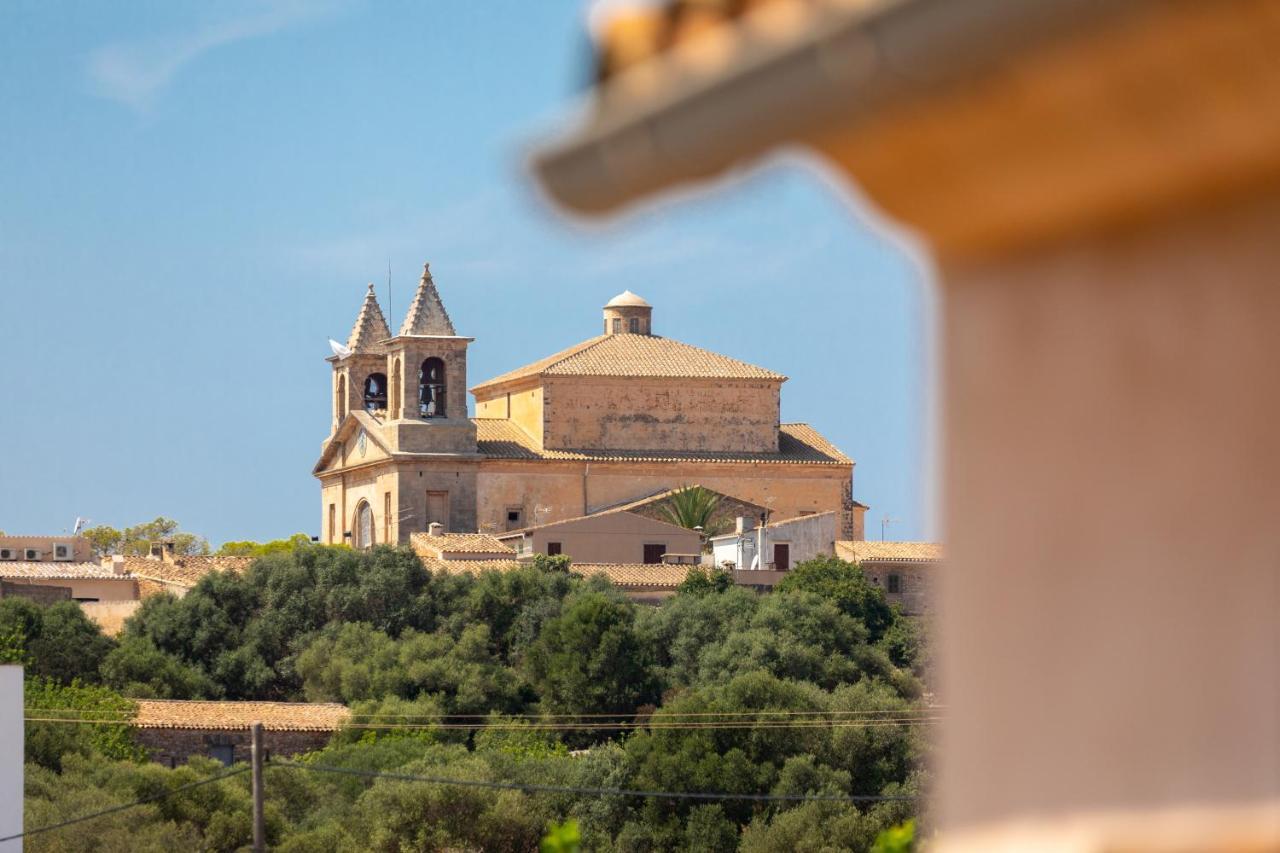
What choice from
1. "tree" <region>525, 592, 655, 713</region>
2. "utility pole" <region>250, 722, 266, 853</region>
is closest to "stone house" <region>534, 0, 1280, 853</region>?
"utility pole" <region>250, 722, 266, 853</region>

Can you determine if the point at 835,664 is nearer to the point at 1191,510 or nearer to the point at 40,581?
the point at 40,581

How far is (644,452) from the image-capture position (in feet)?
183

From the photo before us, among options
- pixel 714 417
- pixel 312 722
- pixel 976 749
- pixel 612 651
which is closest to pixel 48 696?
pixel 312 722

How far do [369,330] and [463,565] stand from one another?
14815 millimetres

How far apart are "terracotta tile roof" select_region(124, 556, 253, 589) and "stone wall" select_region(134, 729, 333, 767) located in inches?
442

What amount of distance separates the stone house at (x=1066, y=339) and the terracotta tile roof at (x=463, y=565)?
145 feet

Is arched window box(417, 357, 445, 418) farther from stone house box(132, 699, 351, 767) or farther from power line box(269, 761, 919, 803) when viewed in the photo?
power line box(269, 761, 919, 803)

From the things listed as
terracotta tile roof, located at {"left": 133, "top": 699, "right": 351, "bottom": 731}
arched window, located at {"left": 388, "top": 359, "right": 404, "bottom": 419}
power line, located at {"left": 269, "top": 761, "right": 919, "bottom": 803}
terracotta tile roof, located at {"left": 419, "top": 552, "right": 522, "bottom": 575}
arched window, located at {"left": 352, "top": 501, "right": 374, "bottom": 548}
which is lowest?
power line, located at {"left": 269, "top": 761, "right": 919, "bottom": 803}

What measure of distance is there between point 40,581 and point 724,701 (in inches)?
819

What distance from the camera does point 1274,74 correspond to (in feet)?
5.37

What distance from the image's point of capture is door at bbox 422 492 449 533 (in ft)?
176

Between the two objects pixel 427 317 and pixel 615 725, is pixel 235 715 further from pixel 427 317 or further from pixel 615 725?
pixel 427 317

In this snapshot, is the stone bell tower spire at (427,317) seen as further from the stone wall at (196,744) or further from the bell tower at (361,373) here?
the stone wall at (196,744)

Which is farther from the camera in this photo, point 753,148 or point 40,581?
point 40,581
